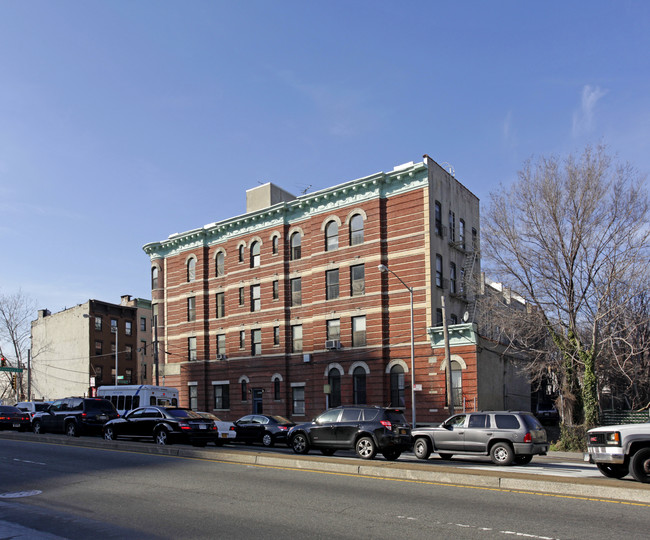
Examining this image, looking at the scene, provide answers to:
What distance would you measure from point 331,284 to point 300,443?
20601mm

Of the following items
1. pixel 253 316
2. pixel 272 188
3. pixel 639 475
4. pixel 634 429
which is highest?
pixel 272 188

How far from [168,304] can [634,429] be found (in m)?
43.9

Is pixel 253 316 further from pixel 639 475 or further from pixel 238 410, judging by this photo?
pixel 639 475

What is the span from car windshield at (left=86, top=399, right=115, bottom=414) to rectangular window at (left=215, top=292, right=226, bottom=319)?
19.3 meters

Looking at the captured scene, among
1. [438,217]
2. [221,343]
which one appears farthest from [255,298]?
[438,217]

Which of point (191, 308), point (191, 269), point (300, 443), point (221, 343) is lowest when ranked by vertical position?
point (300, 443)

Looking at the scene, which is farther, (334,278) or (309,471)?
(334,278)

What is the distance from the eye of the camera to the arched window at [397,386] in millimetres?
37375

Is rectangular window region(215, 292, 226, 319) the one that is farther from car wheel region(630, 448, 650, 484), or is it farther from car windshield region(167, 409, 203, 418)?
car wheel region(630, 448, 650, 484)

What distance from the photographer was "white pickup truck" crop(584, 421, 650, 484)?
42.6 feet

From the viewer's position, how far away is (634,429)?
13203 mm

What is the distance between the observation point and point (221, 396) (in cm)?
4750

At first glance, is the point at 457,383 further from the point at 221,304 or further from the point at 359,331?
the point at 221,304

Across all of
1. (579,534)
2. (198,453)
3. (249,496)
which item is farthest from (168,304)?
(579,534)
